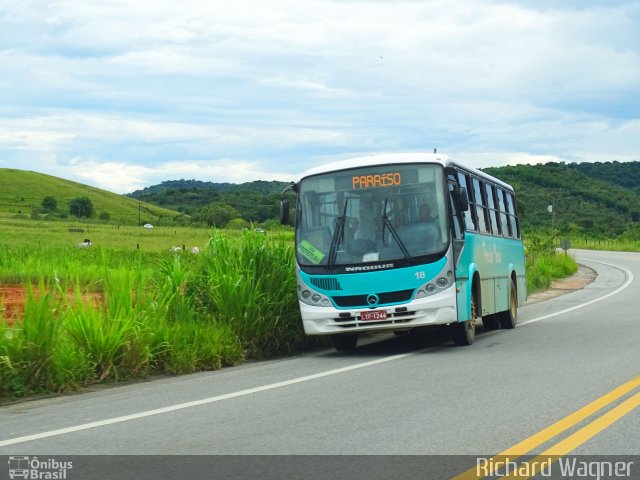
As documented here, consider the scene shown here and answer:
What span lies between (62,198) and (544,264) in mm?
137221

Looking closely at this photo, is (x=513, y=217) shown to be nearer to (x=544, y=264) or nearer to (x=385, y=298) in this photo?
(x=385, y=298)

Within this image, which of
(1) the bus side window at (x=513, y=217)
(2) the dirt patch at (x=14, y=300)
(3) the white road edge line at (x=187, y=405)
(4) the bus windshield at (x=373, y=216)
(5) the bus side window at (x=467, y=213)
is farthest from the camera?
(1) the bus side window at (x=513, y=217)

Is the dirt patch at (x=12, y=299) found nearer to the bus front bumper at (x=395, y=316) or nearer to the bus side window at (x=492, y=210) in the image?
the bus front bumper at (x=395, y=316)

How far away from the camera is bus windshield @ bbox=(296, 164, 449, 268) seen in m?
14.1

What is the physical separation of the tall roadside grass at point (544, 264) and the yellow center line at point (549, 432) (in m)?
23.6

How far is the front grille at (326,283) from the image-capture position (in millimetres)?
14039

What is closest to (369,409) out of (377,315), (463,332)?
(377,315)

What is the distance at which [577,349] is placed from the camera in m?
14.1

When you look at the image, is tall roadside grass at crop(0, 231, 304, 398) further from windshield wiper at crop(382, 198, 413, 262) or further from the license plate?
windshield wiper at crop(382, 198, 413, 262)

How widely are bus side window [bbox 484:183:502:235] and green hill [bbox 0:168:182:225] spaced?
127729mm

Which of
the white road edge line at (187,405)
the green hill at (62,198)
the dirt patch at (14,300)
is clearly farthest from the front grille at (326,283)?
the green hill at (62,198)

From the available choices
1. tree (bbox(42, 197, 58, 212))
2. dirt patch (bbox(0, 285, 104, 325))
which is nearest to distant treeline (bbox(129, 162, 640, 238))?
tree (bbox(42, 197, 58, 212))

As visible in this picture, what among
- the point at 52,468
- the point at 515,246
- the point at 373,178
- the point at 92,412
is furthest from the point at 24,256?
the point at 52,468

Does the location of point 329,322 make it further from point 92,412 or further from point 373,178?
point 92,412
